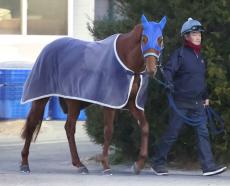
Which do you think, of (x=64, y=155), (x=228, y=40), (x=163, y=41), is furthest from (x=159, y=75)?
(x=64, y=155)

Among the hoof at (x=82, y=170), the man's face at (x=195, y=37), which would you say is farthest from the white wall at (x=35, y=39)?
the man's face at (x=195, y=37)

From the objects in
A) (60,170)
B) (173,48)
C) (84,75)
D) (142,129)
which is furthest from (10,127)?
(142,129)

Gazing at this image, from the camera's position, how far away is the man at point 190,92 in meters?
8.19

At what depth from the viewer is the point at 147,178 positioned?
8031 millimetres

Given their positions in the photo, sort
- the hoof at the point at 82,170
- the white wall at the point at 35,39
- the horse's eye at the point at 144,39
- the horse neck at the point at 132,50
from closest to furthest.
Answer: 1. the horse's eye at the point at 144,39
2. the horse neck at the point at 132,50
3. the hoof at the point at 82,170
4. the white wall at the point at 35,39

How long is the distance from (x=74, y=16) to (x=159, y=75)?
813 cm

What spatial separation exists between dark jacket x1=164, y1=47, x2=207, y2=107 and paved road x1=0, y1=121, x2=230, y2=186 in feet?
3.29

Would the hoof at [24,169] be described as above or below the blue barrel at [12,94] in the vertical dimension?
above

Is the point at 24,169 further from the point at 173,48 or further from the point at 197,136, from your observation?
the point at 173,48

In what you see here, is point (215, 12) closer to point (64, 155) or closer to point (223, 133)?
point (223, 133)

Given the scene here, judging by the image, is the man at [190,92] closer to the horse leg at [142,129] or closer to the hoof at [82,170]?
the horse leg at [142,129]

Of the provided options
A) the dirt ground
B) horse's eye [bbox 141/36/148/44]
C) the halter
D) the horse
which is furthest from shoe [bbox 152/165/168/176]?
the dirt ground

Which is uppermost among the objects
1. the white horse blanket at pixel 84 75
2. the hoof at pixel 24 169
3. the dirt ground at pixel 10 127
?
the white horse blanket at pixel 84 75

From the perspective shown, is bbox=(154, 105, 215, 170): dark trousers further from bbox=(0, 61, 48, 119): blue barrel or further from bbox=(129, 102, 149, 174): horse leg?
bbox=(0, 61, 48, 119): blue barrel
